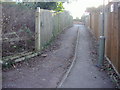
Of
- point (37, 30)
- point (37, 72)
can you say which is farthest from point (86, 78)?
point (37, 30)

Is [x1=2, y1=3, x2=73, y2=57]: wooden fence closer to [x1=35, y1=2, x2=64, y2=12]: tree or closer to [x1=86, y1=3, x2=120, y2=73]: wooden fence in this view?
[x1=86, y1=3, x2=120, y2=73]: wooden fence

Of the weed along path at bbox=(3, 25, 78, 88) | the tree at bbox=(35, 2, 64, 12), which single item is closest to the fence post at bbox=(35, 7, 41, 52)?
the weed along path at bbox=(3, 25, 78, 88)

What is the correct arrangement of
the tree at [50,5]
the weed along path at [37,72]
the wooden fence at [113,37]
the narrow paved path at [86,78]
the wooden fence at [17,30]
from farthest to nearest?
the tree at [50,5]
the wooden fence at [17,30]
the wooden fence at [113,37]
the narrow paved path at [86,78]
the weed along path at [37,72]

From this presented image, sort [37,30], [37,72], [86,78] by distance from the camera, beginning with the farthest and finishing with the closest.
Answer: [37,30] → [37,72] → [86,78]

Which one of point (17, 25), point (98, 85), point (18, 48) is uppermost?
point (17, 25)

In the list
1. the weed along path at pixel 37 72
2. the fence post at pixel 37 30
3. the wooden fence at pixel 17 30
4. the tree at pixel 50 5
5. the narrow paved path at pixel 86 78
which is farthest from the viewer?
the tree at pixel 50 5

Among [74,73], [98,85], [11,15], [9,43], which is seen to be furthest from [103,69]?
[11,15]

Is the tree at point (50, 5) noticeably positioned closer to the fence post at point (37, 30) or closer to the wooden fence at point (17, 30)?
the wooden fence at point (17, 30)

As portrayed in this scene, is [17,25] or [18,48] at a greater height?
[17,25]

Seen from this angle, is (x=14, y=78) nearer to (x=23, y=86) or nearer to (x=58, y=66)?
(x=23, y=86)

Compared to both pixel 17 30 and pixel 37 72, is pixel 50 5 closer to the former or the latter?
pixel 17 30

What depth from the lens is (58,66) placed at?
8.04 meters

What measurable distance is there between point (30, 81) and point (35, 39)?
4.16 metres

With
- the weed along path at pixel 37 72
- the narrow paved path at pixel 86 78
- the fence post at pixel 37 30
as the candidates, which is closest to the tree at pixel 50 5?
the fence post at pixel 37 30
